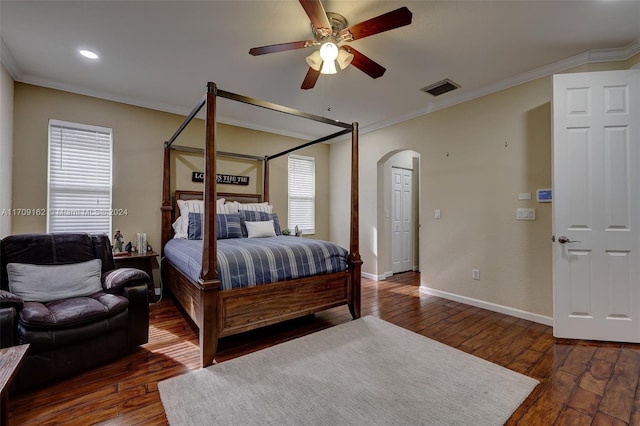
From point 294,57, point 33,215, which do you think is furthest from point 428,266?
point 33,215

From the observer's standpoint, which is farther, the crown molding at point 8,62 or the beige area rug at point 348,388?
the crown molding at point 8,62

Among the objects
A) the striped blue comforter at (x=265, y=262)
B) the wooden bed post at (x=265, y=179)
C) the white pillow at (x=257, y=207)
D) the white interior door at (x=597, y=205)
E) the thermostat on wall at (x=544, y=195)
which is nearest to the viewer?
the striped blue comforter at (x=265, y=262)

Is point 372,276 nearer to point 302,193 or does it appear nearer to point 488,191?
point 302,193

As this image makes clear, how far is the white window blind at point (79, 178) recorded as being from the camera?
11.1 feet

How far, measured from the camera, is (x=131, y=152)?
3.86 meters

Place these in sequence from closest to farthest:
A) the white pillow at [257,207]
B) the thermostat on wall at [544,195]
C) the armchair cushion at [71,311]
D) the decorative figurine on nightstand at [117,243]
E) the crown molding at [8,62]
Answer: the armchair cushion at [71,311] → the crown molding at [8,62] → the thermostat on wall at [544,195] → the decorative figurine on nightstand at [117,243] → the white pillow at [257,207]

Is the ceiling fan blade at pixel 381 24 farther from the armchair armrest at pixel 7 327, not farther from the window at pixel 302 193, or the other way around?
the window at pixel 302 193

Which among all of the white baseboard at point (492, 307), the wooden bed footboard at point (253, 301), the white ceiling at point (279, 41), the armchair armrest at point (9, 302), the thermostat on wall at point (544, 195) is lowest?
the white baseboard at point (492, 307)

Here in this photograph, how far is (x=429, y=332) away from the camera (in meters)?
2.84

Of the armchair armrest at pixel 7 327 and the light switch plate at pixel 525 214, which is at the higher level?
the light switch plate at pixel 525 214

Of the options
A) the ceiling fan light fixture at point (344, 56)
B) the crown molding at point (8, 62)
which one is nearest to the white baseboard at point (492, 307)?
the ceiling fan light fixture at point (344, 56)

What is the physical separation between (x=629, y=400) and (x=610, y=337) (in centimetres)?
105

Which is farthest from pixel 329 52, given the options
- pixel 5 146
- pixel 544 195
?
pixel 5 146

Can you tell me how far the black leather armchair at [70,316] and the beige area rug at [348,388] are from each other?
679 millimetres
